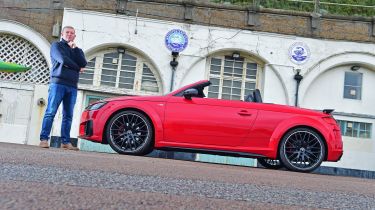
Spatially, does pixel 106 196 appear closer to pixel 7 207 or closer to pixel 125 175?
pixel 7 207

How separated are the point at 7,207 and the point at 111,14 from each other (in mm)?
15377

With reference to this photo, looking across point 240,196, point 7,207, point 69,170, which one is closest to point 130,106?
→ point 69,170

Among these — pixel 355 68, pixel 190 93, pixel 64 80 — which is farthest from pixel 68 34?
pixel 355 68

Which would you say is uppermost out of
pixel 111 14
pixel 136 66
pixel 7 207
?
pixel 111 14

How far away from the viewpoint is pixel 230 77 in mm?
17938

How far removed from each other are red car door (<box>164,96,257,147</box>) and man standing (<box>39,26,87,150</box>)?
1.56 meters

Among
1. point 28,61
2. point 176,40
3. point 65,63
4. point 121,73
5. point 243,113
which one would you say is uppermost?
point 176,40

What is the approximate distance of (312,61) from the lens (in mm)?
17641

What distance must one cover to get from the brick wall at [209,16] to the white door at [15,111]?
2.14 meters

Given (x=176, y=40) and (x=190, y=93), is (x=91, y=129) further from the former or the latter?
(x=176, y=40)

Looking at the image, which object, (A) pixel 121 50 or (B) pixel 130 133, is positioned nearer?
(B) pixel 130 133

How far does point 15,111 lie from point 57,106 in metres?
10.1

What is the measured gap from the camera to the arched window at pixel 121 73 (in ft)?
57.5

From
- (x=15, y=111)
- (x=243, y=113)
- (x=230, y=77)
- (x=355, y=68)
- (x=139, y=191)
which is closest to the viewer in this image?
(x=139, y=191)
